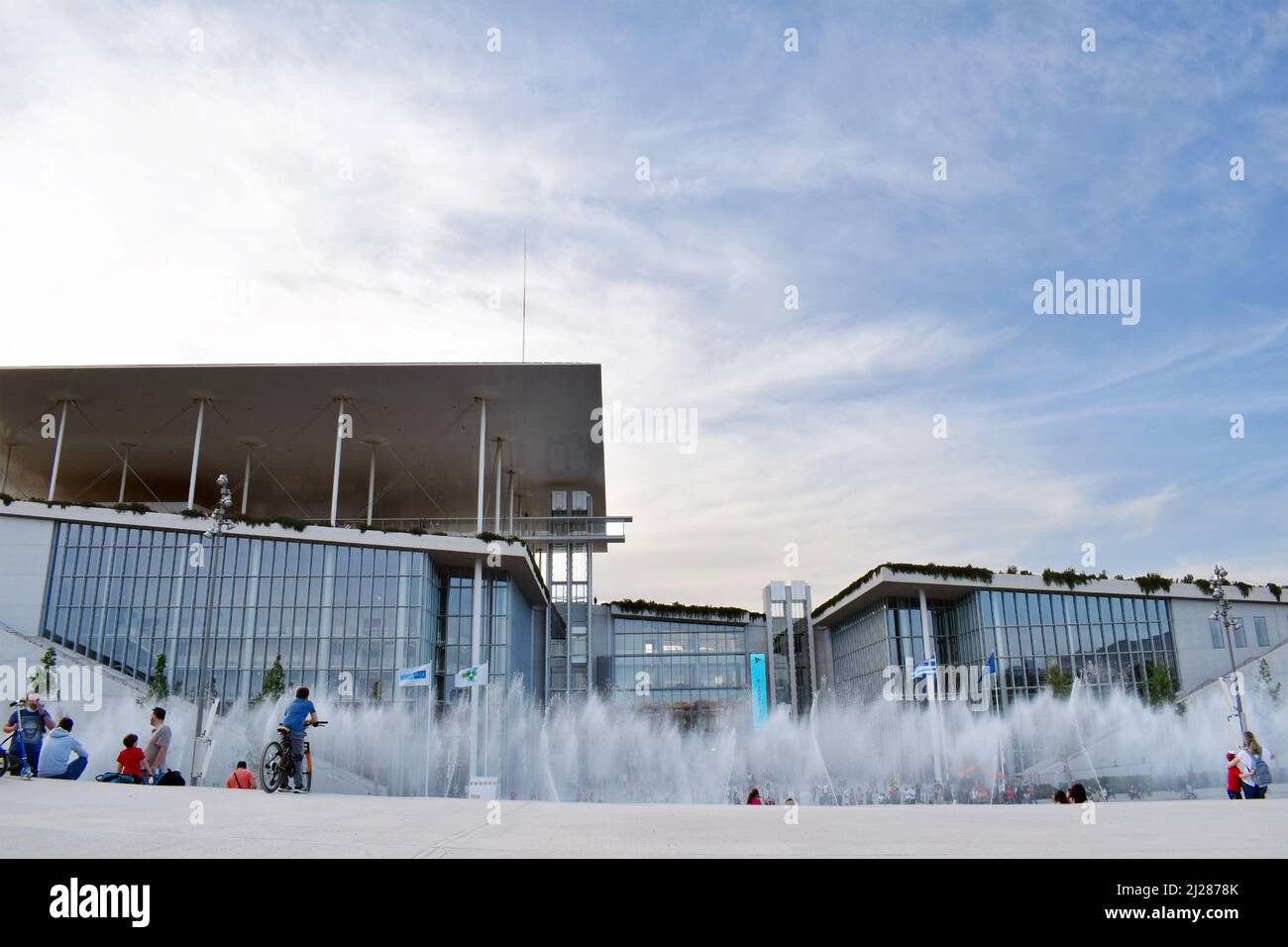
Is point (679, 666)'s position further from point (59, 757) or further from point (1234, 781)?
point (59, 757)

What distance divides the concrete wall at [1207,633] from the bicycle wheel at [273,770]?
4174 centimetres

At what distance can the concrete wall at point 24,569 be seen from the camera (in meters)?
37.6

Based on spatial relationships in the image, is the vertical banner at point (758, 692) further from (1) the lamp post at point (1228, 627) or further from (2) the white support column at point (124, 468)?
(2) the white support column at point (124, 468)

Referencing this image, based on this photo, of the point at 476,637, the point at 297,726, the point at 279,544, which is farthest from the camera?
the point at 476,637

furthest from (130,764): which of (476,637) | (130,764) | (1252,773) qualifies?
(476,637)

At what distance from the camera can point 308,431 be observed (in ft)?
149

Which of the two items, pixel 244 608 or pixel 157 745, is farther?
pixel 244 608

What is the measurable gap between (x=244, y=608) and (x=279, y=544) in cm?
286

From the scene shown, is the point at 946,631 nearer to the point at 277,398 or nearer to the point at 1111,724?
the point at 1111,724

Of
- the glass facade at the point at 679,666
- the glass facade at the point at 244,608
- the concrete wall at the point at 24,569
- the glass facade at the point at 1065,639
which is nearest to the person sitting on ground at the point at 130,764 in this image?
the glass facade at the point at 244,608
